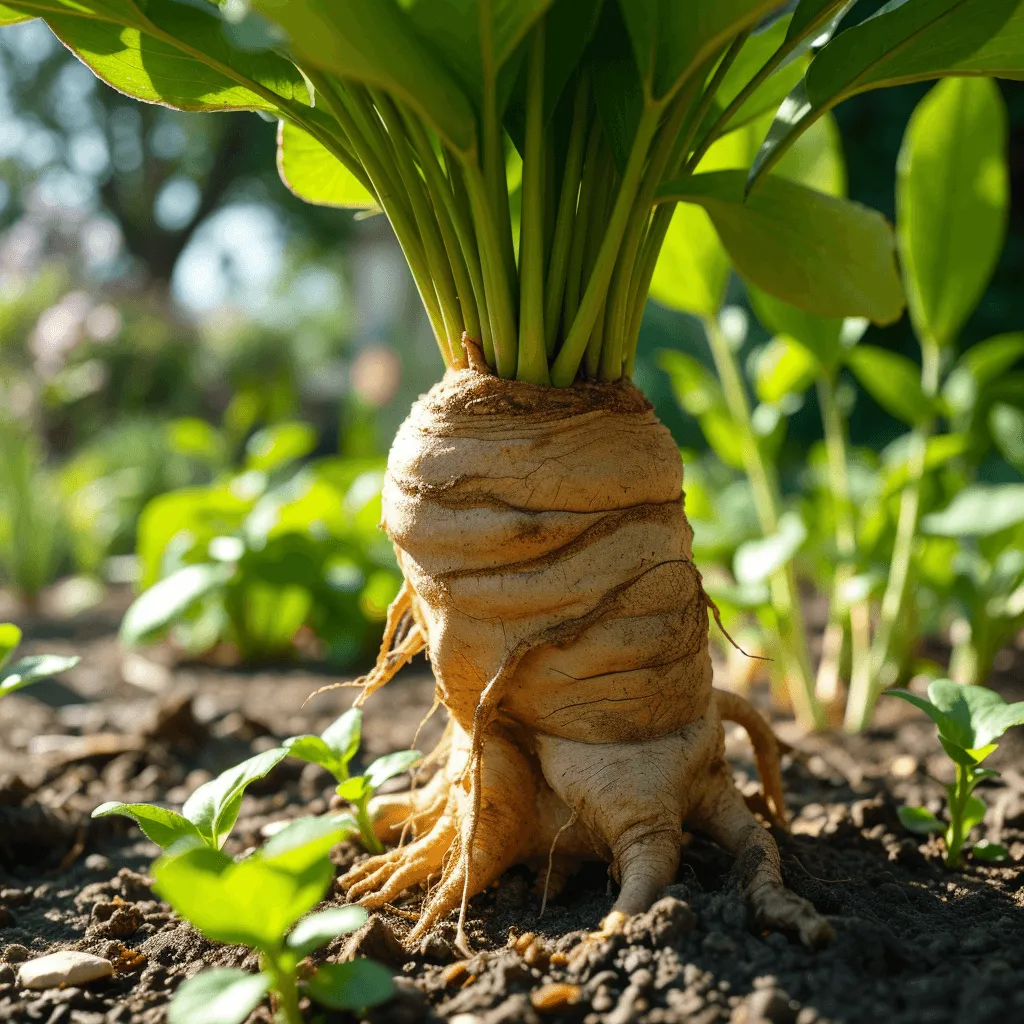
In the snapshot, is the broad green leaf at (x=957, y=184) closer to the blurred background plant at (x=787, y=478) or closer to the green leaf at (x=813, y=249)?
the blurred background plant at (x=787, y=478)

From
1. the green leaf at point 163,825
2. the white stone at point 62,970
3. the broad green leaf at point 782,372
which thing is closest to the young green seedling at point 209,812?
the green leaf at point 163,825

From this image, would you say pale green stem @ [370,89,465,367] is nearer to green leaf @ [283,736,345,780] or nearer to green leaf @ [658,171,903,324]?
green leaf @ [658,171,903,324]

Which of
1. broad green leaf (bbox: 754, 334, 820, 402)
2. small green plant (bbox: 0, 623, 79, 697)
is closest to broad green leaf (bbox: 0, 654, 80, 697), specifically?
small green plant (bbox: 0, 623, 79, 697)

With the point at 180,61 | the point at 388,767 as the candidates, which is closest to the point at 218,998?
the point at 388,767

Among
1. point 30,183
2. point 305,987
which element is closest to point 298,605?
point 305,987

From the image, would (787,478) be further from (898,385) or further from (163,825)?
(163,825)

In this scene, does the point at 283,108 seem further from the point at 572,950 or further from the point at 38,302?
the point at 38,302

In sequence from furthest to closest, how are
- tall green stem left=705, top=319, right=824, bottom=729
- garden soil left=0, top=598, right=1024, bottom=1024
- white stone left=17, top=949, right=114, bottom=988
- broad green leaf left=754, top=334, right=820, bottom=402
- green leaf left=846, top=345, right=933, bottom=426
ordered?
broad green leaf left=754, top=334, right=820, bottom=402
tall green stem left=705, top=319, right=824, bottom=729
green leaf left=846, top=345, right=933, bottom=426
white stone left=17, top=949, right=114, bottom=988
garden soil left=0, top=598, right=1024, bottom=1024
